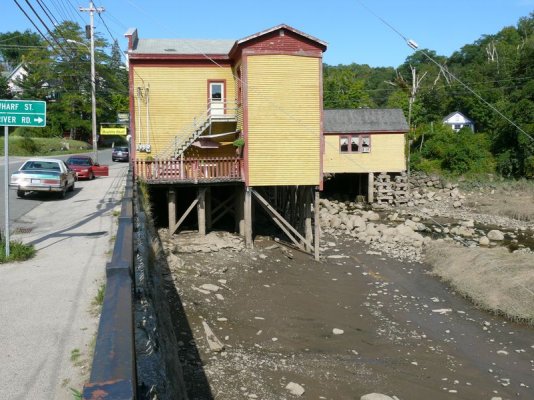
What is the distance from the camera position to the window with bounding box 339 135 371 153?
3738 cm

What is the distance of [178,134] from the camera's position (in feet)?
74.7

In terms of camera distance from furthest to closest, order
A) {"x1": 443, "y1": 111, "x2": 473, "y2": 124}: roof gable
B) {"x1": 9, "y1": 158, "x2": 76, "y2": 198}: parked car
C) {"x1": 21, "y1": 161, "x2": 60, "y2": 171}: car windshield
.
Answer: {"x1": 443, "y1": 111, "x2": 473, "y2": 124}: roof gable, {"x1": 21, "y1": 161, "x2": 60, "y2": 171}: car windshield, {"x1": 9, "y1": 158, "x2": 76, "y2": 198}: parked car

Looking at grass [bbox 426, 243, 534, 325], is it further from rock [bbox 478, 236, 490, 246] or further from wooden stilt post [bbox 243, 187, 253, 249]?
wooden stilt post [bbox 243, 187, 253, 249]

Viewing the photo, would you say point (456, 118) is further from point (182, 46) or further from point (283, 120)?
point (283, 120)

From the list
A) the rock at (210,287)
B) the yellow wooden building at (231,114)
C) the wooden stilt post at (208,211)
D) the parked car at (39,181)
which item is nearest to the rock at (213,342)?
the rock at (210,287)

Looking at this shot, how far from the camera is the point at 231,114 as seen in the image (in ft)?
74.8

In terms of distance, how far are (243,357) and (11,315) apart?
5376 mm

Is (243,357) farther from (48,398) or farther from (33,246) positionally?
(48,398)

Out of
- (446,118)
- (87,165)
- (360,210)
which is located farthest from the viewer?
(446,118)

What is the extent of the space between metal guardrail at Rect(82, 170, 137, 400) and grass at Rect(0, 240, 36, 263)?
637 centimetres

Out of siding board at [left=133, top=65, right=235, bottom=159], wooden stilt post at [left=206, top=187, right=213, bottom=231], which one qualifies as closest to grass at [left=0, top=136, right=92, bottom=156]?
siding board at [left=133, top=65, right=235, bottom=159]

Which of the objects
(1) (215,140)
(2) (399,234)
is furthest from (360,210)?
(1) (215,140)

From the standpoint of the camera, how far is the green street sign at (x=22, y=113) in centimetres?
→ 1050

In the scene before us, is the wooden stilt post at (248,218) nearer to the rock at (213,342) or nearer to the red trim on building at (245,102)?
the red trim on building at (245,102)
